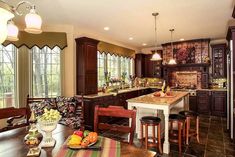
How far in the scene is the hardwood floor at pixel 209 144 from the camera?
308cm

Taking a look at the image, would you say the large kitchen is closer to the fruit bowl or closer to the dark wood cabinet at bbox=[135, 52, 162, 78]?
the fruit bowl

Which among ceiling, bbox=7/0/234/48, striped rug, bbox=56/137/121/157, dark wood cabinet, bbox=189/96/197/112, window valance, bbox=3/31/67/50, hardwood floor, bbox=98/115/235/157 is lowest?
hardwood floor, bbox=98/115/235/157

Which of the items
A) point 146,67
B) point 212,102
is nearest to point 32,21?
point 212,102

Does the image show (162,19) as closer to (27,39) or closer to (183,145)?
(183,145)

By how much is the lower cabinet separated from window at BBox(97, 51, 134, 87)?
2906mm

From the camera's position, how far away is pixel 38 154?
1285 mm

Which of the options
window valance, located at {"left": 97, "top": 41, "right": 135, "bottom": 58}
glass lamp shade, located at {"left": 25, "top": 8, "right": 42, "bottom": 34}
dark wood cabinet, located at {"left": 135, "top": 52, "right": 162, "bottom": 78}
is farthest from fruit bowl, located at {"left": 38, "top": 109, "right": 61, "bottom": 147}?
dark wood cabinet, located at {"left": 135, "top": 52, "right": 162, "bottom": 78}

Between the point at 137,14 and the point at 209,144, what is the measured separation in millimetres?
3105

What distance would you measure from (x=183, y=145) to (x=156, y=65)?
4642mm

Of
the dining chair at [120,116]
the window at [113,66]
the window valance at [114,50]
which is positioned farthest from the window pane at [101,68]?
the dining chair at [120,116]

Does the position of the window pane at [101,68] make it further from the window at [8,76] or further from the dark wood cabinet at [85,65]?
the window at [8,76]

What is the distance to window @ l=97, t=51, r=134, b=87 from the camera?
5.77 meters

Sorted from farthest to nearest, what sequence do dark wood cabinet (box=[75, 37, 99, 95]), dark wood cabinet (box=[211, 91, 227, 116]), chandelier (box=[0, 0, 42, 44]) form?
dark wood cabinet (box=[211, 91, 227, 116]), dark wood cabinet (box=[75, 37, 99, 95]), chandelier (box=[0, 0, 42, 44])

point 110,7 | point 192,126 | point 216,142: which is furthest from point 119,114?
point 192,126
